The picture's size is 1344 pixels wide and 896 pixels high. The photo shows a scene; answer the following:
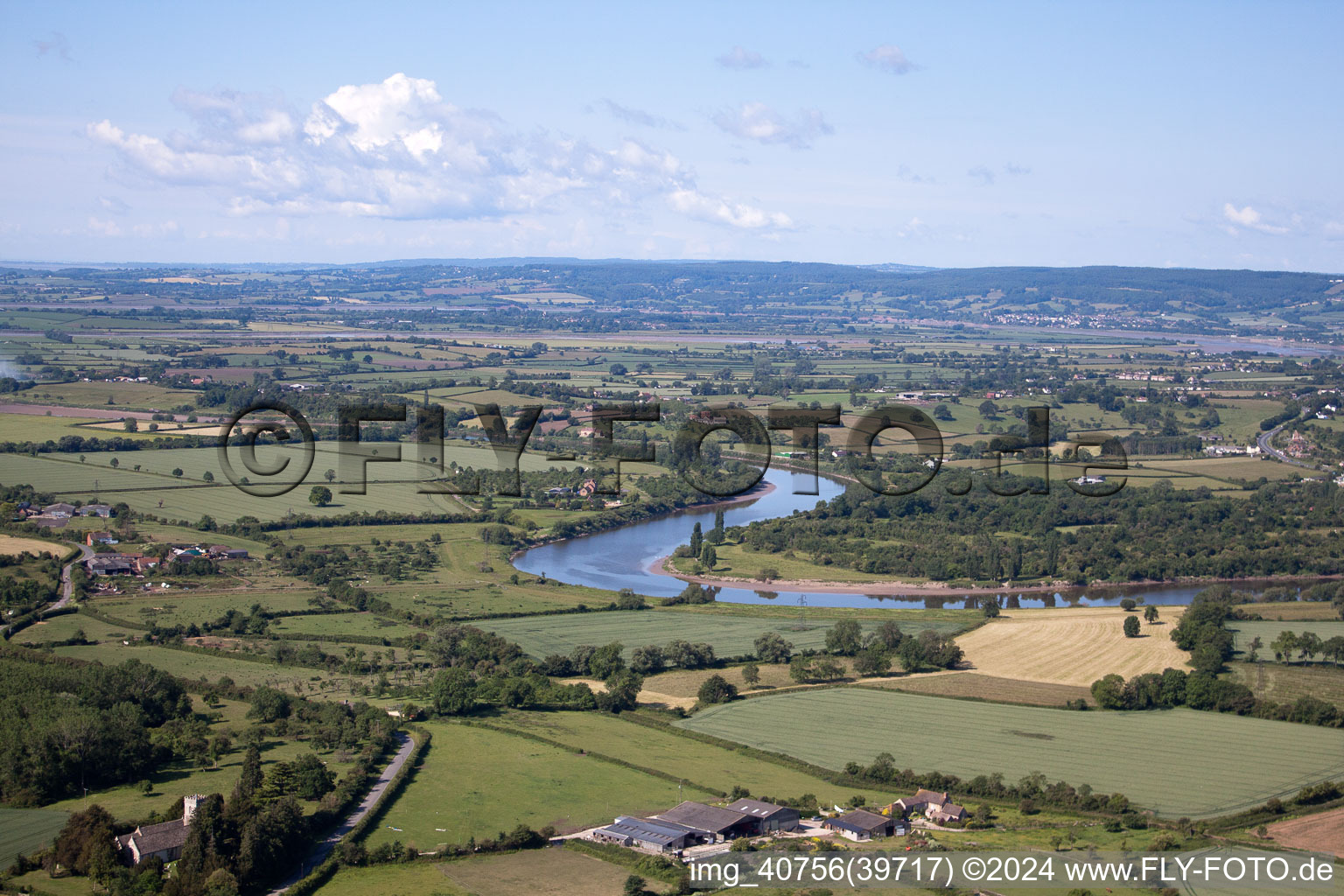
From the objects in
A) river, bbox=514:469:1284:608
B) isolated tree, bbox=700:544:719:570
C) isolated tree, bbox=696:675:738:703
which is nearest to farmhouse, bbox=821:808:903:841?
isolated tree, bbox=696:675:738:703

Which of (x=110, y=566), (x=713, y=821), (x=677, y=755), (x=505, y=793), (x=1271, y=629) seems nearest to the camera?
(x=713, y=821)

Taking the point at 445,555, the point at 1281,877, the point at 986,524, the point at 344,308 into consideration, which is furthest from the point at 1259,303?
the point at 1281,877

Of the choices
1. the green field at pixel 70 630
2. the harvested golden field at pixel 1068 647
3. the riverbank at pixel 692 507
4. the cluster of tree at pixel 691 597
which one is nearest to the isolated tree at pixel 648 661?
the cluster of tree at pixel 691 597

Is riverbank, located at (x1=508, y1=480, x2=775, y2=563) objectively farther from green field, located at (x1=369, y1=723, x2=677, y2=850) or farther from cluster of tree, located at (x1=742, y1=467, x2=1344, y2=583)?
green field, located at (x1=369, y1=723, x2=677, y2=850)

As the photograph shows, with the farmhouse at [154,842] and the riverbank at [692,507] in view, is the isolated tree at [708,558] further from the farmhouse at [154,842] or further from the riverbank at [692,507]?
the farmhouse at [154,842]

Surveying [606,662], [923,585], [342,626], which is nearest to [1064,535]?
[923,585]

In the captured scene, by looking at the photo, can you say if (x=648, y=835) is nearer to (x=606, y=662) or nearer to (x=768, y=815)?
(x=768, y=815)

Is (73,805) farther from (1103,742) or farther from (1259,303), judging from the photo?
(1259,303)
